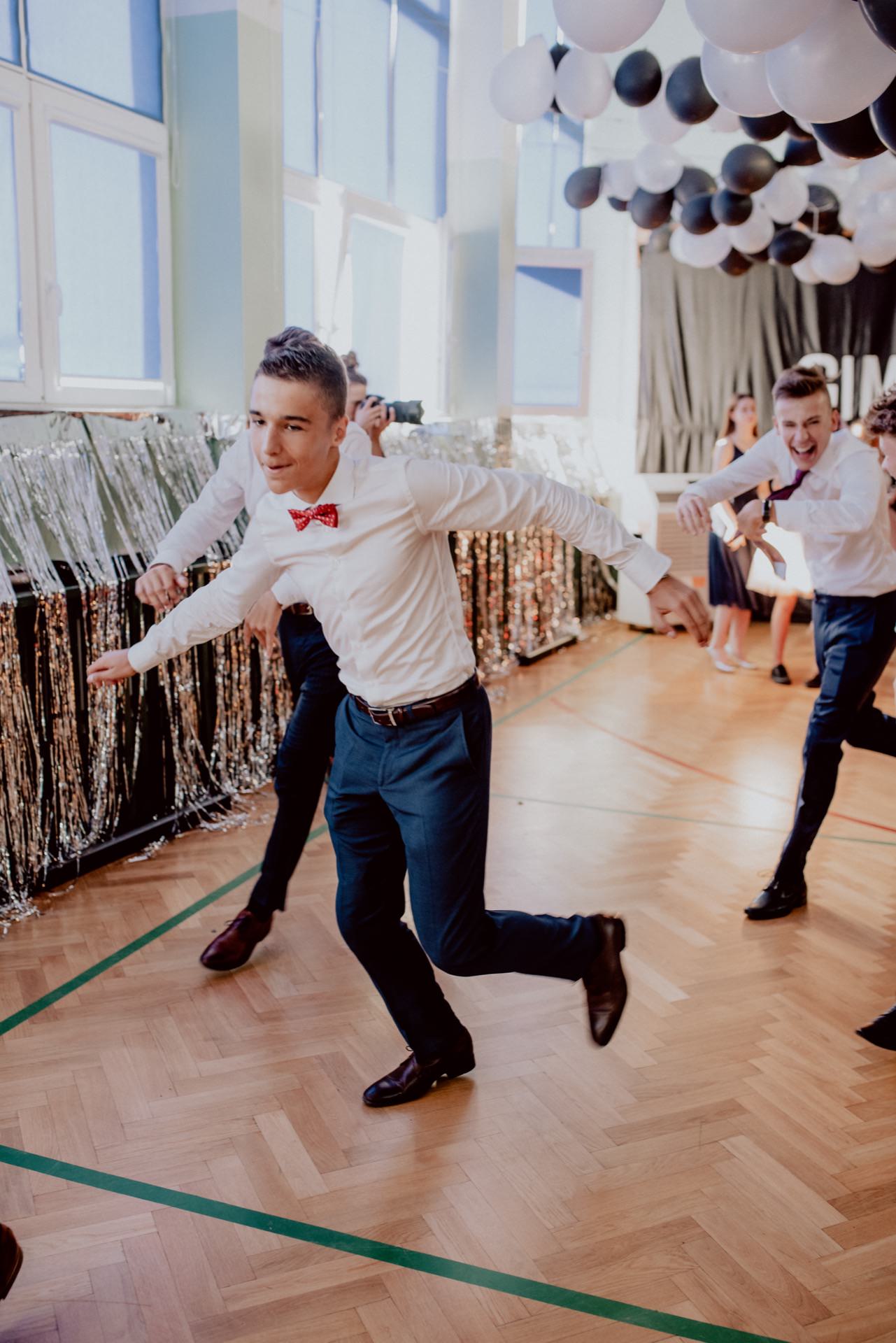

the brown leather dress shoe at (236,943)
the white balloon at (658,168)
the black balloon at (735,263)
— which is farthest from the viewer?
the black balloon at (735,263)

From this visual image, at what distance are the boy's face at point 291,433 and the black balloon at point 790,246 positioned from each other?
5619 mm

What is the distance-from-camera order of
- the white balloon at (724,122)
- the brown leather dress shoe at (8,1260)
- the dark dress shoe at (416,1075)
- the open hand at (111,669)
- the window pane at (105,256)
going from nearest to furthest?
1. the brown leather dress shoe at (8,1260)
2. the open hand at (111,669)
3. the dark dress shoe at (416,1075)
4. the window pane at (105,256)
5. the white balloon at (724,122)

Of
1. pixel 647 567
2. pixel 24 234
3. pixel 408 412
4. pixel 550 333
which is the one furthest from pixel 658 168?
pixel 647 567

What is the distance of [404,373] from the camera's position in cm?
760

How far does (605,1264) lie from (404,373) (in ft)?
20.9

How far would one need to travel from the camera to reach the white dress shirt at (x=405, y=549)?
2.13 metres

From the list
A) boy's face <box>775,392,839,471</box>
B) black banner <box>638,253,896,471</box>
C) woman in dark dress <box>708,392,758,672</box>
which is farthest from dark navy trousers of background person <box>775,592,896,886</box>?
black banner <box>638,253,896,471</box>

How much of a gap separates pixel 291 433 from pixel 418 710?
56 cm

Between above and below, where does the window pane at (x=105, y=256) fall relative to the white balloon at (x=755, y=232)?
below

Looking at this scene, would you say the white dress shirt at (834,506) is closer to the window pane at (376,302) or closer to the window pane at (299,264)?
the window pane at (299,264)

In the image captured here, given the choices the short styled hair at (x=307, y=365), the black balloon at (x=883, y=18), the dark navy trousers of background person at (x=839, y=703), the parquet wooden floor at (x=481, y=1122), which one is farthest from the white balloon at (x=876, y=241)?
the short styled hair at (x=307, y=365)

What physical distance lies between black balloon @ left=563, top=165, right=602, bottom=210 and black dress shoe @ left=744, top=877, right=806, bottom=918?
474cm

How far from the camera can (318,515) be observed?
2.11m

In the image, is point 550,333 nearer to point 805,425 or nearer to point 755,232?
point 755,232
